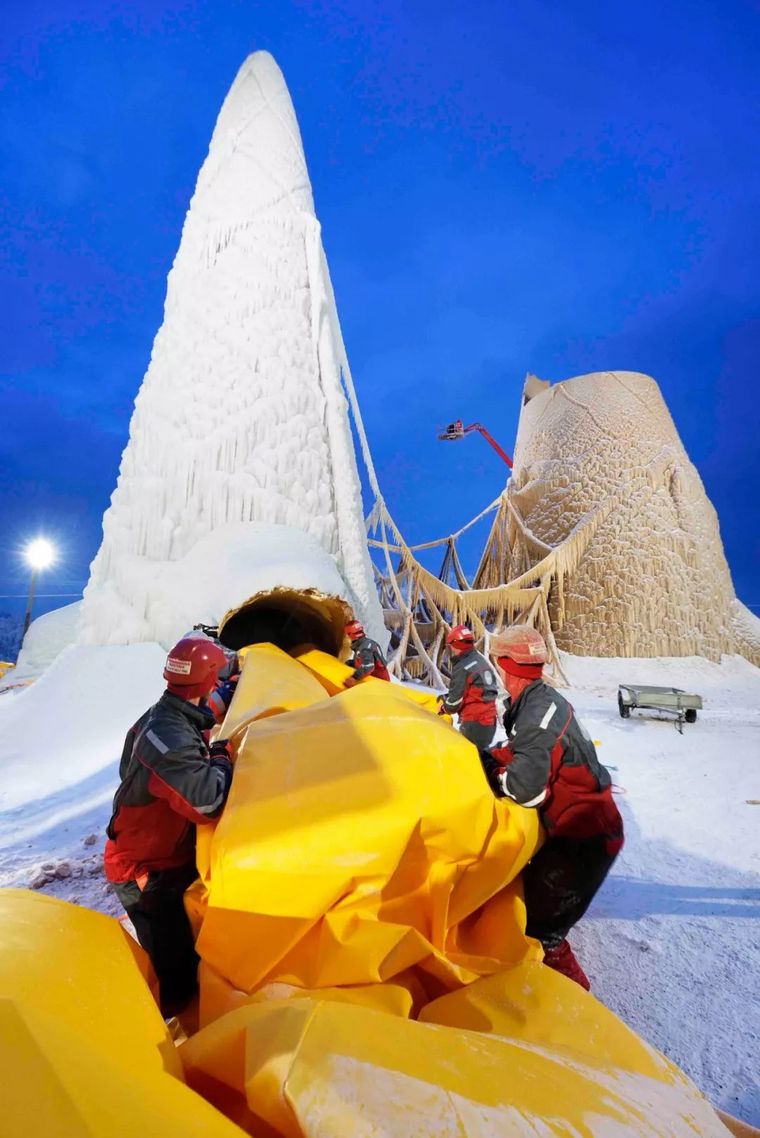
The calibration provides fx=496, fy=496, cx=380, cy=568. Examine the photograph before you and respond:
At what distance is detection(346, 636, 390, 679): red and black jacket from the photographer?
12.9 ft

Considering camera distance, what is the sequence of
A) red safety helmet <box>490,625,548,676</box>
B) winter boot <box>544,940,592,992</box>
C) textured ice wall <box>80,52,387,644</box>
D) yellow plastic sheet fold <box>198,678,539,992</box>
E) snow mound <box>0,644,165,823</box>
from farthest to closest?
textured ice wall <box>80,52,387,644</box> < snow mound <box>0,644,165,823</box> < red safety helmet <box>490,625,548,676</box> < winter boot <box>544,940,592,992</box> < yellow plastic sheet fold <box>198,678,539,992</box>

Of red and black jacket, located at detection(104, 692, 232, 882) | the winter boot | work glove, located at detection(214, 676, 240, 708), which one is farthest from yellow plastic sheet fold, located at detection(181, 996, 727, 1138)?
work glove, located at detection(214, 676, 240, 708)

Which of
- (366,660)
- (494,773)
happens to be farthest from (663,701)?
(494,773)

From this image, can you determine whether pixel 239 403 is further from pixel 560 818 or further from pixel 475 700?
pixel 560 818

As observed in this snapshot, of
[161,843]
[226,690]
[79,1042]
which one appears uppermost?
[226,690]

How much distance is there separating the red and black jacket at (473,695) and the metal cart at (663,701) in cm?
352

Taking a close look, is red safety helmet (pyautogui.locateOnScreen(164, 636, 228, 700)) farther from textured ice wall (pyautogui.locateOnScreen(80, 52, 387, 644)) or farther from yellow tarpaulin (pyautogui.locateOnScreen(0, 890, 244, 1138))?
textured ice wall (pyautogui.locateOnScreen(80, 52, 387, 644))

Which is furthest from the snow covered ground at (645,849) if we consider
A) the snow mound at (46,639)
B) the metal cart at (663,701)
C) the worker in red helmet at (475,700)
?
the snow mound at (46,639)

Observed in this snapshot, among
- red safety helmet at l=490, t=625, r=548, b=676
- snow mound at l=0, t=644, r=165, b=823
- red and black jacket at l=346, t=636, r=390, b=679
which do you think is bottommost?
snow mound at l=0, t=644, r=165, b=823

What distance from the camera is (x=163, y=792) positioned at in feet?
4.96

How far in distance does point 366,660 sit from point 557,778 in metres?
2.34

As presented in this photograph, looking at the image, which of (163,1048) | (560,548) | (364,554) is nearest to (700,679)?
(560,548)

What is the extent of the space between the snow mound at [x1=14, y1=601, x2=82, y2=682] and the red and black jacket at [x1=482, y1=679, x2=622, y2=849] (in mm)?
7850

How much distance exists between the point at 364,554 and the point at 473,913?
11.8 feet
